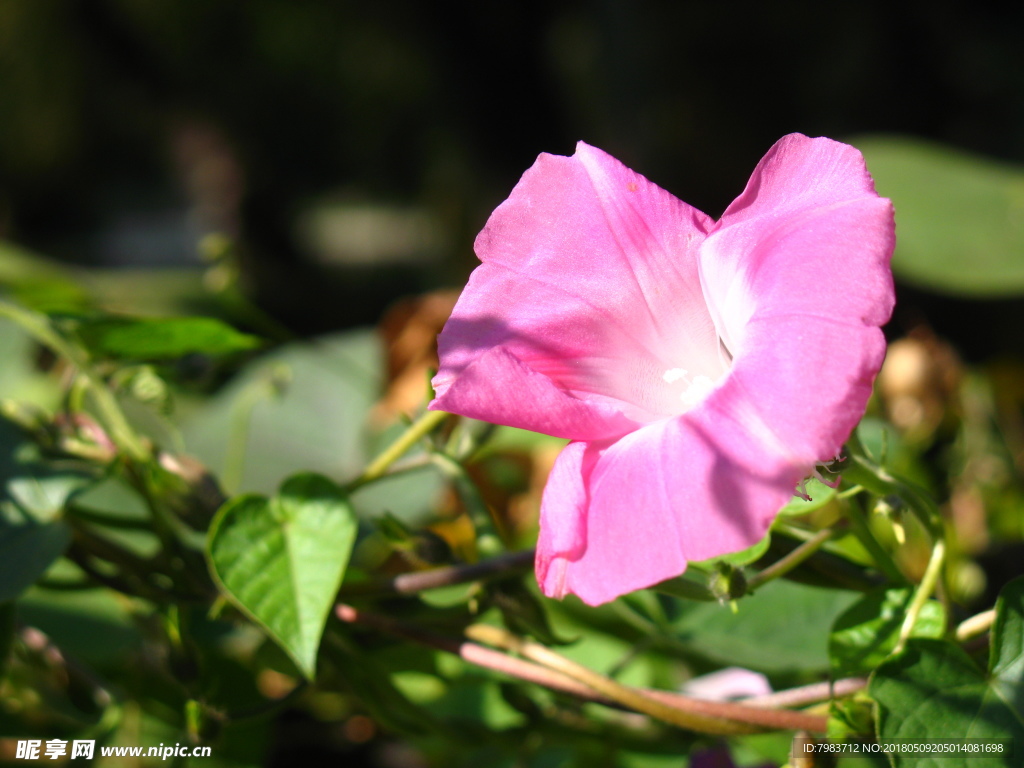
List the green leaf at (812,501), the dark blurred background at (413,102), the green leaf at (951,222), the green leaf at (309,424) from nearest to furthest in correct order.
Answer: the green leaf at (812,501), the green leaf at (309,424), the green leaf at (951,222), the dark blurred background at (413,102)

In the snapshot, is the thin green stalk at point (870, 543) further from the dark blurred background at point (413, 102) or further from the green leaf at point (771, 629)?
the dark blurred background at point (413, 102)

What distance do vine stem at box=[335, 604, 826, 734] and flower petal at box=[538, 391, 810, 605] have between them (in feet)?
0.41

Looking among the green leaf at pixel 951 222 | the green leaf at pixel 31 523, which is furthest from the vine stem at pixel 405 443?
the green leaf at pixel 951 222

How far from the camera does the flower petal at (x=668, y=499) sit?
268 millimetres

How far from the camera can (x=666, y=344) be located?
38 centimetres

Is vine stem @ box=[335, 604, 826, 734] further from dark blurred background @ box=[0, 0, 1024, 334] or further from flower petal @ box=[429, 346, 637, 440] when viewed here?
dark blurred background @ box=[0, 0, 1024, 334]

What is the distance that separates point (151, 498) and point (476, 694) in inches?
13.4

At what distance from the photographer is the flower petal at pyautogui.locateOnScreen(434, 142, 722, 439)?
0.34m

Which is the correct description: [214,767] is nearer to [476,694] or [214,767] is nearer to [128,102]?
[476,694]

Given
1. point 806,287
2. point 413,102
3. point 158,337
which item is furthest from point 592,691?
point 413,102

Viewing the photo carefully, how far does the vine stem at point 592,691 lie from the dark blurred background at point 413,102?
2.28 metres

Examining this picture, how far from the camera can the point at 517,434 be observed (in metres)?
0.79

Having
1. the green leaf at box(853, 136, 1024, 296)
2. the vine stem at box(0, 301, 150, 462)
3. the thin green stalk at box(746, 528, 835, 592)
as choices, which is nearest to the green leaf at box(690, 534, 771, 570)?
the thin green stalk at box(746, 528, 835, 592)

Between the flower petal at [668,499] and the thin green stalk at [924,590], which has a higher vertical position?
the flower petal at [668,499]
